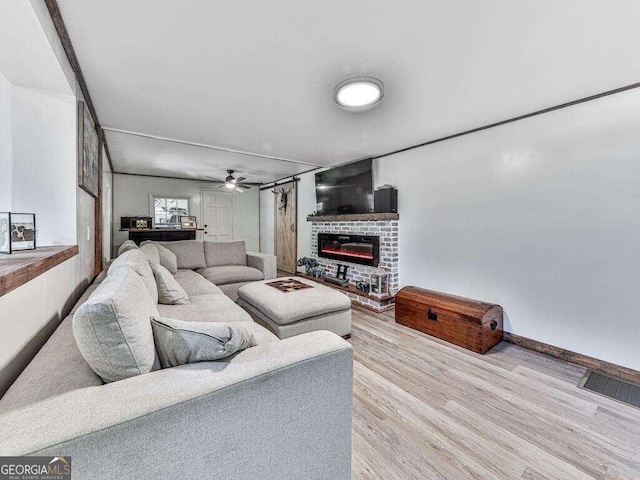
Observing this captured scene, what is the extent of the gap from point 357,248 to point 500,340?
7.28 ft

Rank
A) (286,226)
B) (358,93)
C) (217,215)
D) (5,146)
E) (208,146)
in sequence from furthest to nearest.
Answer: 1. (217,215)
2. (286,226)
3. (208,146)
4. (358,93)
5. (5,146)

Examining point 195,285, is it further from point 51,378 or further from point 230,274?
point 51,378

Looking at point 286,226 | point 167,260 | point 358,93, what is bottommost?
point 167,260

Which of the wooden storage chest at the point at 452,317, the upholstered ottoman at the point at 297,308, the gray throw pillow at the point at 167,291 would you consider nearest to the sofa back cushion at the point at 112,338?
the gray throw pillow at the point at 167,291

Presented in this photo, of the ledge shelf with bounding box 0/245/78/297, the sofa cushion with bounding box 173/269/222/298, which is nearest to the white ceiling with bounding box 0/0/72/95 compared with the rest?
the ledge shelf with bounding box 0/245/78/297

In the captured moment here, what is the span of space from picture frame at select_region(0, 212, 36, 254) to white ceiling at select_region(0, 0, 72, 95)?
0.79 m

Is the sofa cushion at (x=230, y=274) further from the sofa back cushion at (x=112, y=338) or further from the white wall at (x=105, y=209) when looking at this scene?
the sofa back cushion at (x=112, y=338)

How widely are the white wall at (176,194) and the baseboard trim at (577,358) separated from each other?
19.4 ft

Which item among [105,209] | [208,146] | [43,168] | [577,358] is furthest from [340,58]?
[105,209]

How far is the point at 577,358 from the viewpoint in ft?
7.73

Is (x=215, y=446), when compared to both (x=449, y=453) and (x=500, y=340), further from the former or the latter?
(x=500, y=340)

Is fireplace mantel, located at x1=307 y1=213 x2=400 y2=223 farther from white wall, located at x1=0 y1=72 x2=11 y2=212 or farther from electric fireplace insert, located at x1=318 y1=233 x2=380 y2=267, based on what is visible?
white wall, located at x1=0 y1=72 x2=11 y2=212

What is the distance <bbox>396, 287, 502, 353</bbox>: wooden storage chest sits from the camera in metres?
2.54

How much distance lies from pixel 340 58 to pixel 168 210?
19.2ft
